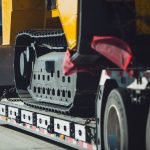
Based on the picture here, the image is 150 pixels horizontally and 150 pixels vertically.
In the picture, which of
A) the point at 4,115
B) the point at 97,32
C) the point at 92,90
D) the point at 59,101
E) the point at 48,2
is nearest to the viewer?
the point at 97,32

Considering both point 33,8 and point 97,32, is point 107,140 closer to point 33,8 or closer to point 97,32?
point 97,32

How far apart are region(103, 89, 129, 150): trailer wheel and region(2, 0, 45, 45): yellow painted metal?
4.11 metres

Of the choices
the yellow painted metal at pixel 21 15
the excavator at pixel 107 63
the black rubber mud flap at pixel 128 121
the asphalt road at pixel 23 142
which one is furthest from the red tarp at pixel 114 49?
the yellow painted metal at pixel 21 15

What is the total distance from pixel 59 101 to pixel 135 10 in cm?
300

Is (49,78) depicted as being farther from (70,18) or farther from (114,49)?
(114,49)

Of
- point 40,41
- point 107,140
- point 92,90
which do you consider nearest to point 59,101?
point 92,90

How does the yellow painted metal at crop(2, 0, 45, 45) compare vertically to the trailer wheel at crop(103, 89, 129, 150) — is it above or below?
above

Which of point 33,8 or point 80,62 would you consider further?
point 33,8

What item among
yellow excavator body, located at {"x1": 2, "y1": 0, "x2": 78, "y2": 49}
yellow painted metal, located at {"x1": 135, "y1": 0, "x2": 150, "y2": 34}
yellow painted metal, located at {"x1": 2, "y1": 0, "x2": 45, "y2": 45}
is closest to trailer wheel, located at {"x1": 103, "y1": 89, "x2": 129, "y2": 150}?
yellow painted metal, located at {"x1": 135, "y1": 0, "x2": 150, "y2": 34}

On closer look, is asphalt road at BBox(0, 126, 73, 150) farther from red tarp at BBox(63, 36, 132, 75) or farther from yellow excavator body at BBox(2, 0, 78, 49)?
red tarp at BBox(63, 36, 132, 75)

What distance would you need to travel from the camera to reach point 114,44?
6.52 metres

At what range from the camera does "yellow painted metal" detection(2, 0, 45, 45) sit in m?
10.5

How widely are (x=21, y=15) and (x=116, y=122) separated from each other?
4.35 meters

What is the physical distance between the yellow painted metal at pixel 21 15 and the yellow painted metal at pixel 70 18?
2.75 m
